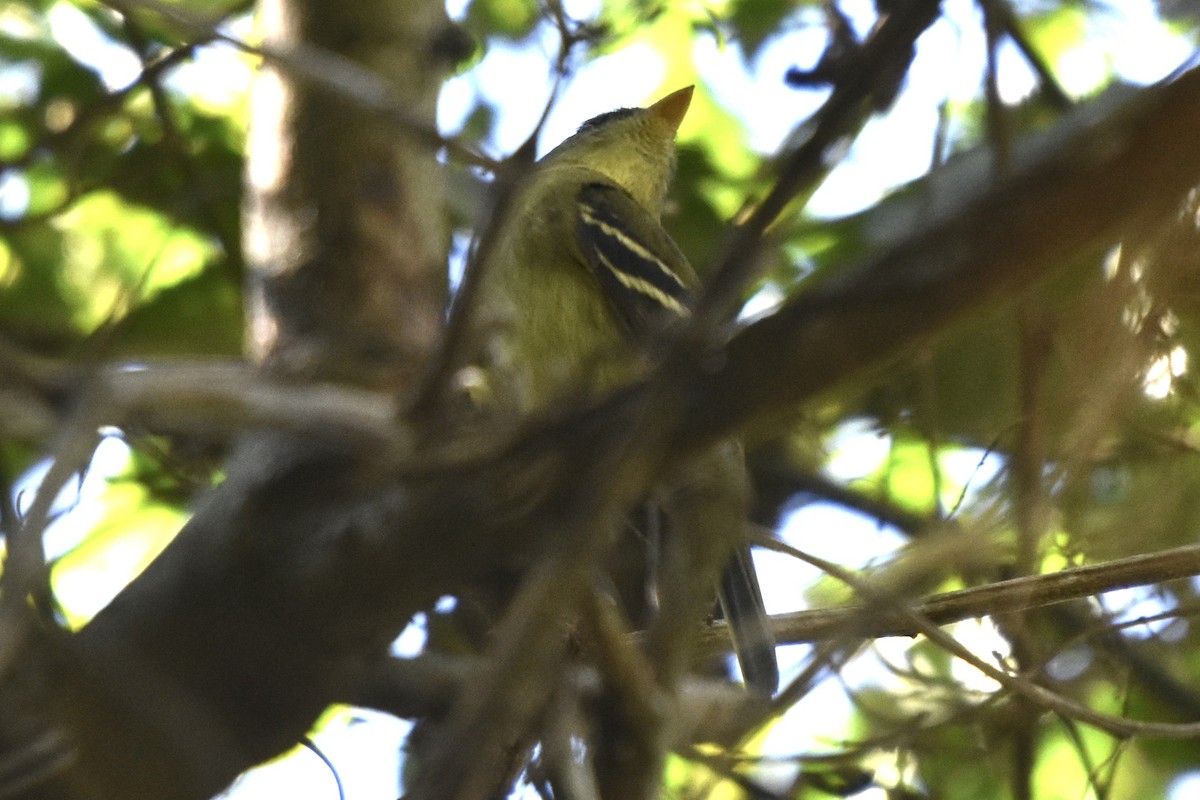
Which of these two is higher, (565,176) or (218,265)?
(565,176)

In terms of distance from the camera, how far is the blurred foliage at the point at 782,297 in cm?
227

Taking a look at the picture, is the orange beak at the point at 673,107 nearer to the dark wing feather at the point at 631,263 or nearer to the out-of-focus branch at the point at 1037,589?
the dark wing feather at the point at 631,263

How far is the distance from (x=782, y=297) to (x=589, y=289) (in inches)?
44.4

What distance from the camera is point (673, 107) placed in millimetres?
4008

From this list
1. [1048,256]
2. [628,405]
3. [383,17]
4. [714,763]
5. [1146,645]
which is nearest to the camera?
[1048,256]

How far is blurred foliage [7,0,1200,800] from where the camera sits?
7.44 ft

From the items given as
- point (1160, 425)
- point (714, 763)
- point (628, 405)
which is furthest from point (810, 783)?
point (628, 405)

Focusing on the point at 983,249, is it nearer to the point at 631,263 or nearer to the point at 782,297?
the point at 782,297

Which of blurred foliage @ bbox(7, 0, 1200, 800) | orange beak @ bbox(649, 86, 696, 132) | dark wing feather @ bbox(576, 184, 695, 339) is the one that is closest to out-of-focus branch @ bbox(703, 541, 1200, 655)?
blurred foliage @ bbox(7, 0, 1200, 800)

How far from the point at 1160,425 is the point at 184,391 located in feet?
5.71

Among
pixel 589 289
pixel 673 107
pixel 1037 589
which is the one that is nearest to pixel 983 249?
pixel 1037 589

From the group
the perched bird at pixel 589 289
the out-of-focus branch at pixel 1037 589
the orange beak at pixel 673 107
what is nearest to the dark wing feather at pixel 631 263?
the perched bird at pixel 589 289

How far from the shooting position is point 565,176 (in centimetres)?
378

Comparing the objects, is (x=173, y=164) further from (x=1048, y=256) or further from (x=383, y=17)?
(x=1048, y=256)
